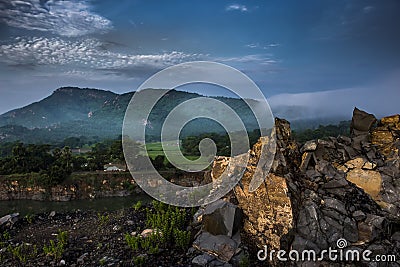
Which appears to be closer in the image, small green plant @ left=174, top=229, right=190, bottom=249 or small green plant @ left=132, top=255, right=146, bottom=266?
small green plant @ left=132, top=255, right=146, bottom=266

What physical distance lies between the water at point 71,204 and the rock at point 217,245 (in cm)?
2265

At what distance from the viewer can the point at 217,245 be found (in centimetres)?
805

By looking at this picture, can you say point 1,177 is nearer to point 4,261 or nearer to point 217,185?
point 4,261

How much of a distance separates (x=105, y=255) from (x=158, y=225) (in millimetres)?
1789

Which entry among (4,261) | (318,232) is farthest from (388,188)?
(4,261)

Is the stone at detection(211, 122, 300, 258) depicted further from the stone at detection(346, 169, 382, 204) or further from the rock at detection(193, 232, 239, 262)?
the stone at detection(346, 169, 382, 204)

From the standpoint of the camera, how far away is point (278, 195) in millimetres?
7953

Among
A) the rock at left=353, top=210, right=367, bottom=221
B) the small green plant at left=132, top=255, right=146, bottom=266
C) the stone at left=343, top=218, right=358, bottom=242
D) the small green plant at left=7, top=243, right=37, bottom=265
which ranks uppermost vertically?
the rock at left=353, top=210, right=367, bottom=221

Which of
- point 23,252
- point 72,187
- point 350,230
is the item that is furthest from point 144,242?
point 72,187

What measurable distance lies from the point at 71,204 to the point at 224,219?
29886mm

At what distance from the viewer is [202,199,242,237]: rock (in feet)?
27.2

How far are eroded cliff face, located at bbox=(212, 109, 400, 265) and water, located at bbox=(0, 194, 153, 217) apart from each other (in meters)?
23.0

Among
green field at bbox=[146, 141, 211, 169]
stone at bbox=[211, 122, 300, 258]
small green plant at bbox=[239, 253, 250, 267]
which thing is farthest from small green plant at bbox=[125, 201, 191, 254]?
green field at bbox=[146, 141, 211, 169]

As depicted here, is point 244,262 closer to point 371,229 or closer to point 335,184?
point 371,229
